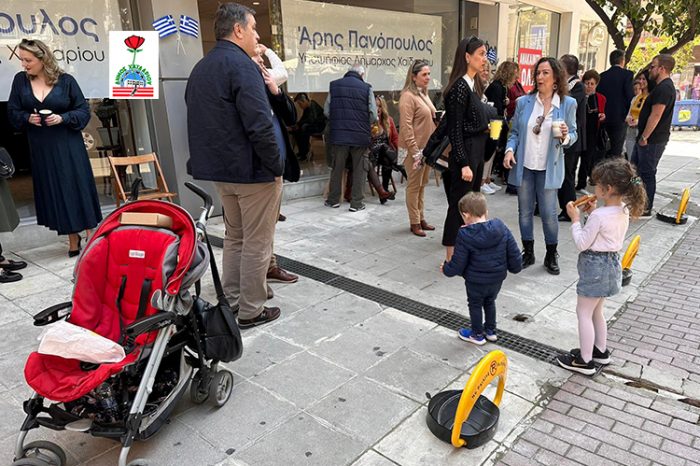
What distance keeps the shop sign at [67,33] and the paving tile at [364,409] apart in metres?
4.78

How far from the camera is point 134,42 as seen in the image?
5457 mm

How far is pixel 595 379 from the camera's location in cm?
320

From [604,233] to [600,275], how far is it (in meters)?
0.25

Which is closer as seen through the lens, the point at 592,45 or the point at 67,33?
the point at 67,33

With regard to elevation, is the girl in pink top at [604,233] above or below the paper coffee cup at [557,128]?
below

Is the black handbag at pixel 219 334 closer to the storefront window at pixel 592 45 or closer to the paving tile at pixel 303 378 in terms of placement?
the paving tile at pixel 303 378

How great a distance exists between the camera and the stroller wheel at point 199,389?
9.07 feet

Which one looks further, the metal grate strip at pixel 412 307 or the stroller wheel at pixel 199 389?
the metal grate strip at pixel 412 307

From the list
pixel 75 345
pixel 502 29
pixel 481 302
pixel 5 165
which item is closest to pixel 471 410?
pixel 481 302

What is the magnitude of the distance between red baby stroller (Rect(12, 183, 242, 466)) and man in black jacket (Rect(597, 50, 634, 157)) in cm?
647

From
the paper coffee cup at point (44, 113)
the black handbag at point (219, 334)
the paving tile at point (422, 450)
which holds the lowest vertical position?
the paving tile at point (422, 450)

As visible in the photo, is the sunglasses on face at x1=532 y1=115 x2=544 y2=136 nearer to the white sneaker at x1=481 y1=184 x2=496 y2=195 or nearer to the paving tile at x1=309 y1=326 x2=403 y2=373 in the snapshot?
the paving tile at x1=309 y1=326 x2=403 y2=373

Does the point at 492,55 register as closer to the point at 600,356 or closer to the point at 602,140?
the point at 602,140

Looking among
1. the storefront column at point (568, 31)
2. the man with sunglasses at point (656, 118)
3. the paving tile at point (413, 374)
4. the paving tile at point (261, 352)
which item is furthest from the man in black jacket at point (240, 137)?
the storefront column at point (568, 31)
